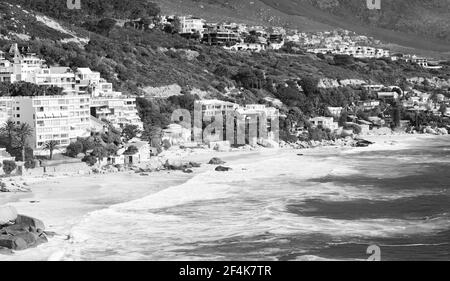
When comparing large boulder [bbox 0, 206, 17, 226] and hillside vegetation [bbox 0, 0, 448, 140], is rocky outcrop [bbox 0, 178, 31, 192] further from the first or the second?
hillside vegetation [bbox 0, 0, 448, 140]

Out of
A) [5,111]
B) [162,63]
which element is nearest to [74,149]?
[5,111]

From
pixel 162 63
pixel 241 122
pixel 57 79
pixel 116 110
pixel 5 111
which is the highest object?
pixel 162 63

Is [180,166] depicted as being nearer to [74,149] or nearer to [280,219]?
[74,149]

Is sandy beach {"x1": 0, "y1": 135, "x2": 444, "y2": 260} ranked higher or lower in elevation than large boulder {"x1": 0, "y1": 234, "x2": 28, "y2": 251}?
lower

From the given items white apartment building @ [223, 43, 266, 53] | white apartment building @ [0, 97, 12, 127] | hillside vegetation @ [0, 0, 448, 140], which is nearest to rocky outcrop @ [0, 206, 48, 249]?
white apartment building @ [0, 97, 12, 127]

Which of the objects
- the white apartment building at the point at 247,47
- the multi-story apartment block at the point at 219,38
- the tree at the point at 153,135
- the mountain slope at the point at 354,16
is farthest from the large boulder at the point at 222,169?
the mountain slope at the point at 354,16

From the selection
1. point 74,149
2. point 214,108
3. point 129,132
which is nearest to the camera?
point 74,149

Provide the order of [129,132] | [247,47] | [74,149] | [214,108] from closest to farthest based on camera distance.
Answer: [74,149] → [129,132] → [214,108] → [247,47]

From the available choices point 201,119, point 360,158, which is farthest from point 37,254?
point 201,119
